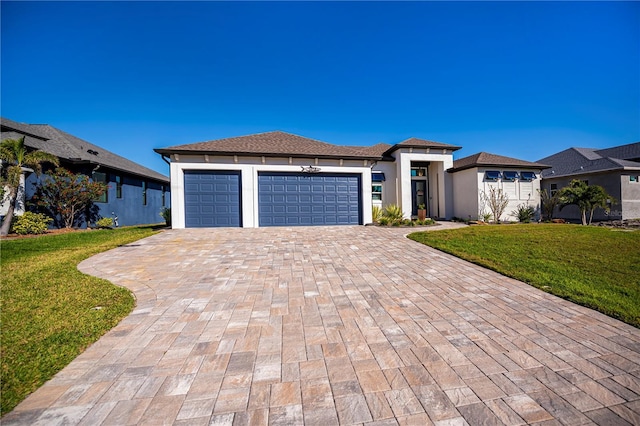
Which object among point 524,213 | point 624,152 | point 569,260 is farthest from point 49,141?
point 624,152

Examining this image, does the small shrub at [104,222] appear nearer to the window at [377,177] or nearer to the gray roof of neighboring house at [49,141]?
the gray roof of neighboring house at [49,141]

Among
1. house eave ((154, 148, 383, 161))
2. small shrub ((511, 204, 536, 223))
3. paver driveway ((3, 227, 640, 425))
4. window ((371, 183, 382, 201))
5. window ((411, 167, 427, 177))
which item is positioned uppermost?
house eave ((154, 148, 383, 161))

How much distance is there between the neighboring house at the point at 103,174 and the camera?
533 inches

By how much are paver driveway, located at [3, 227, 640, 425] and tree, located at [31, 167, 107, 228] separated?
12.5m

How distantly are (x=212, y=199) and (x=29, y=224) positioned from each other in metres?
7.51

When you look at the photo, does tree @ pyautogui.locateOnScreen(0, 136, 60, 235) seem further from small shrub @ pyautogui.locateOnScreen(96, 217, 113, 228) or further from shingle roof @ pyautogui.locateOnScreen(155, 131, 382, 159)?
shingle roof @ pyautogui.locateOnScreen(155, 131, 382, 159)

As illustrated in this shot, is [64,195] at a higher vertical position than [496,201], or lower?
higher

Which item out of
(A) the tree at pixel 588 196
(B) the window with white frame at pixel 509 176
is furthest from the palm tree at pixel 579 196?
(B) the window with white frame at pixel 509 176

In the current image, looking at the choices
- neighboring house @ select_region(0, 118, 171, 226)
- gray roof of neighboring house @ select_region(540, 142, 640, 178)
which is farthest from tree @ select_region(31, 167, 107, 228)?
gray roof of neighboring house @ select_region(540, 142, 640, 178)

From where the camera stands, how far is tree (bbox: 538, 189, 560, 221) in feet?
50.0

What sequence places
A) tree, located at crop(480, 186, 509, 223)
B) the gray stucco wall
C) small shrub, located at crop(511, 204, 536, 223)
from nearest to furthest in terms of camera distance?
the gray stucco wall → tree, located at crop(480, 186, 509, 223) → small shrub, located at crop(511, 204, 536, 223)

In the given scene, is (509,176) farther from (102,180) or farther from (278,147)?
(102,180)

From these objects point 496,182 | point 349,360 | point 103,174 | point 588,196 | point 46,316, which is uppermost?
point 103,174

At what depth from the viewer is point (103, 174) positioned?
15.6m
